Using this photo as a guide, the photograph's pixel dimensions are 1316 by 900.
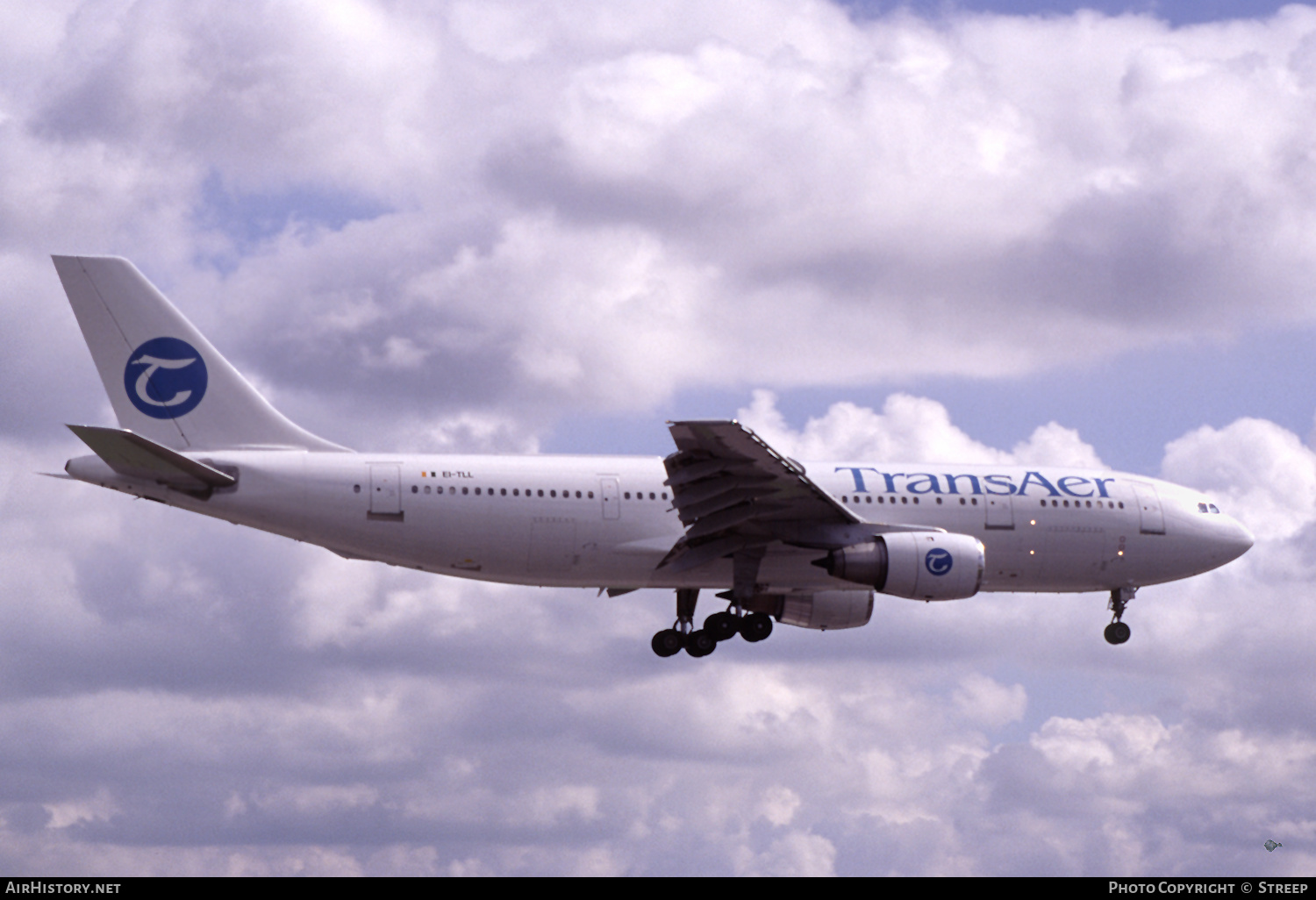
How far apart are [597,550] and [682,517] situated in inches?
85.3

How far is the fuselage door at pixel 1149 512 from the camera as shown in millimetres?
42344

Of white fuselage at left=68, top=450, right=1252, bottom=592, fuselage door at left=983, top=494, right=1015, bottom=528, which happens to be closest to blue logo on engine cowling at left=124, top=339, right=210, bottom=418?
white fuselage at left=68, top=450, right=1252, bottom=592

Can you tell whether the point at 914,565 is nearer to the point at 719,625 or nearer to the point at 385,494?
the point at 719,625

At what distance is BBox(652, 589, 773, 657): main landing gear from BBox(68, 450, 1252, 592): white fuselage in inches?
74.8

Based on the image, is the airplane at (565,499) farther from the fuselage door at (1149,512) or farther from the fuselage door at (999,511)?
the fuselage door at (1149,512)

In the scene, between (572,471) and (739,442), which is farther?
(572,471)

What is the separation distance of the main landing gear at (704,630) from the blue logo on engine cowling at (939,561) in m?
6.08

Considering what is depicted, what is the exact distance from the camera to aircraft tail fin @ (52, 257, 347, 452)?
38250 millimetres

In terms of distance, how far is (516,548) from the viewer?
37906 millimetres

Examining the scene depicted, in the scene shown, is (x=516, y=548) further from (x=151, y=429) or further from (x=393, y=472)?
(x=151, y=429)

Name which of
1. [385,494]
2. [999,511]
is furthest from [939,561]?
[385,494]

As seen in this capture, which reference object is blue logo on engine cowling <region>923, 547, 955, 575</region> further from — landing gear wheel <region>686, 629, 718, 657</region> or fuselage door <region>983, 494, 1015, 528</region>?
landing gear wheel <region>686, 629, 718, 657</region>
